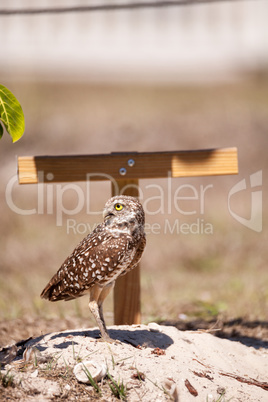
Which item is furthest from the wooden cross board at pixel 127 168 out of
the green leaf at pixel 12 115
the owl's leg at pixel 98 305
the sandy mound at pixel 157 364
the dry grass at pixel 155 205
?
the dry grass at pixel 155 205

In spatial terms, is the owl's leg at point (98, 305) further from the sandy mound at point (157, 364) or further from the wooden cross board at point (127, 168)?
the wooden cross board at point (127, 168)

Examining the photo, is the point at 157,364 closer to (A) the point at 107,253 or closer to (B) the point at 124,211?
(A) the point at 107,253

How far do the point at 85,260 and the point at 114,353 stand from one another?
0.66 meters

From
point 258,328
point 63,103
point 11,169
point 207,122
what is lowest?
point 258,328

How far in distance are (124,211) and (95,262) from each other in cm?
41

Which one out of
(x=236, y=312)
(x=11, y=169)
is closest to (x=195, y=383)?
(x=236, y=312)

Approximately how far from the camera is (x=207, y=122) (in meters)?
13.7

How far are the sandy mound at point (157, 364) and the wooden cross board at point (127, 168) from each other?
1.39 feet

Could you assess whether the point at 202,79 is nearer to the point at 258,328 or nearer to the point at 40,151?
the point at 40,151

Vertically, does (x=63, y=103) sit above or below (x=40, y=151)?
above

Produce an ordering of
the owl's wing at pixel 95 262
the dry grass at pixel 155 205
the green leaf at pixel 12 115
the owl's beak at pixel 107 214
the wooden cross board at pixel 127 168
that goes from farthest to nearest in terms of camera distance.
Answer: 1. the dry grass at pixel 155 205
2. the wooden cross board at pixel 127 168
3. the owl's beak at pixel 107 214
4. the owl's wing at pixel 95 262
5. the green leaf at pixel 12 115

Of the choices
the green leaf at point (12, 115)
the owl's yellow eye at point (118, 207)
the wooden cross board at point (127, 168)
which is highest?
the green leaf at point (12, 115)

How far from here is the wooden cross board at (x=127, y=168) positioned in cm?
421

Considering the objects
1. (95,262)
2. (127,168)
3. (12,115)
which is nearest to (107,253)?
(95,262)
